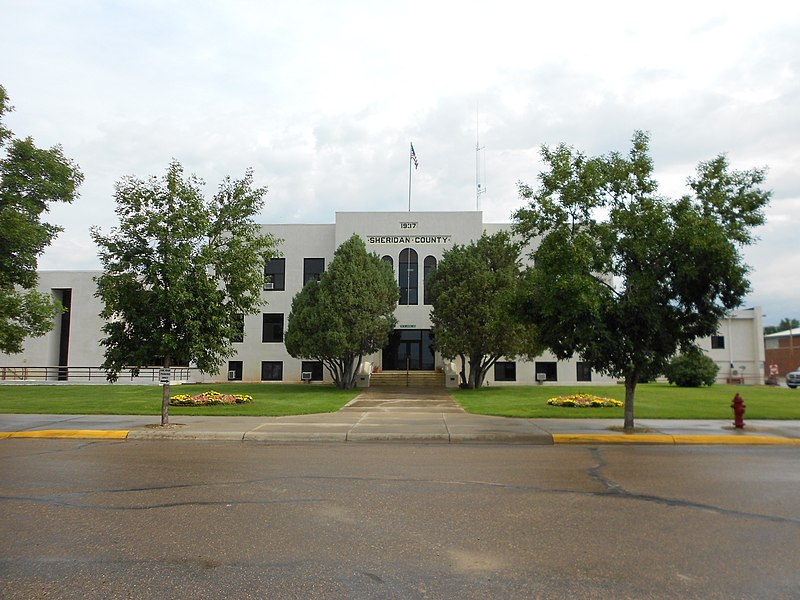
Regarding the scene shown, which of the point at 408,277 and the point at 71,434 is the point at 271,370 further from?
the point at 71,434

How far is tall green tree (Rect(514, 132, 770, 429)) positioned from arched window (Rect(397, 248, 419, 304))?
2291 centimetres

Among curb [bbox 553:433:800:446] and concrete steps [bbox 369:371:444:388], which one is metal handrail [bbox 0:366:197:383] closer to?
concrete steps [bbox 369:371:444:388]

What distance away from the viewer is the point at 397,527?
662 cm

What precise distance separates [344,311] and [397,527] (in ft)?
78.8

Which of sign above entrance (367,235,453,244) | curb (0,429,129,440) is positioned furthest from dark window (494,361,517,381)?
curb (0,429,129,440)

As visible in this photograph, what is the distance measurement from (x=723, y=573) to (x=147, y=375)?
38824 mm

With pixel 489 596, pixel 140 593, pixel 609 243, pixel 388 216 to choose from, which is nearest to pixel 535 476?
pixel 489 596

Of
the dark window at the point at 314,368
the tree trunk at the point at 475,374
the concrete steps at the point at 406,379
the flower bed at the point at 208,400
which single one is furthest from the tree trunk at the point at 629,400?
the dark window at the point at 314,368

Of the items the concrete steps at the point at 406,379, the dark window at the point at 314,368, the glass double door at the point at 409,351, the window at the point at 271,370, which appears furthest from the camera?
the window at the point at 271,370

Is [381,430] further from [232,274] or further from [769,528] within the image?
[769,528]

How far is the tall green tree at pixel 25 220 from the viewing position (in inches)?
765

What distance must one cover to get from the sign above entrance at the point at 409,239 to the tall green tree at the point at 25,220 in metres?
19.5

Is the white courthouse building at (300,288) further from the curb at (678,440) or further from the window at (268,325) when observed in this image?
the curb at (678,440)

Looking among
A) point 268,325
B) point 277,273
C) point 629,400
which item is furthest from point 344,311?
point 629,400
